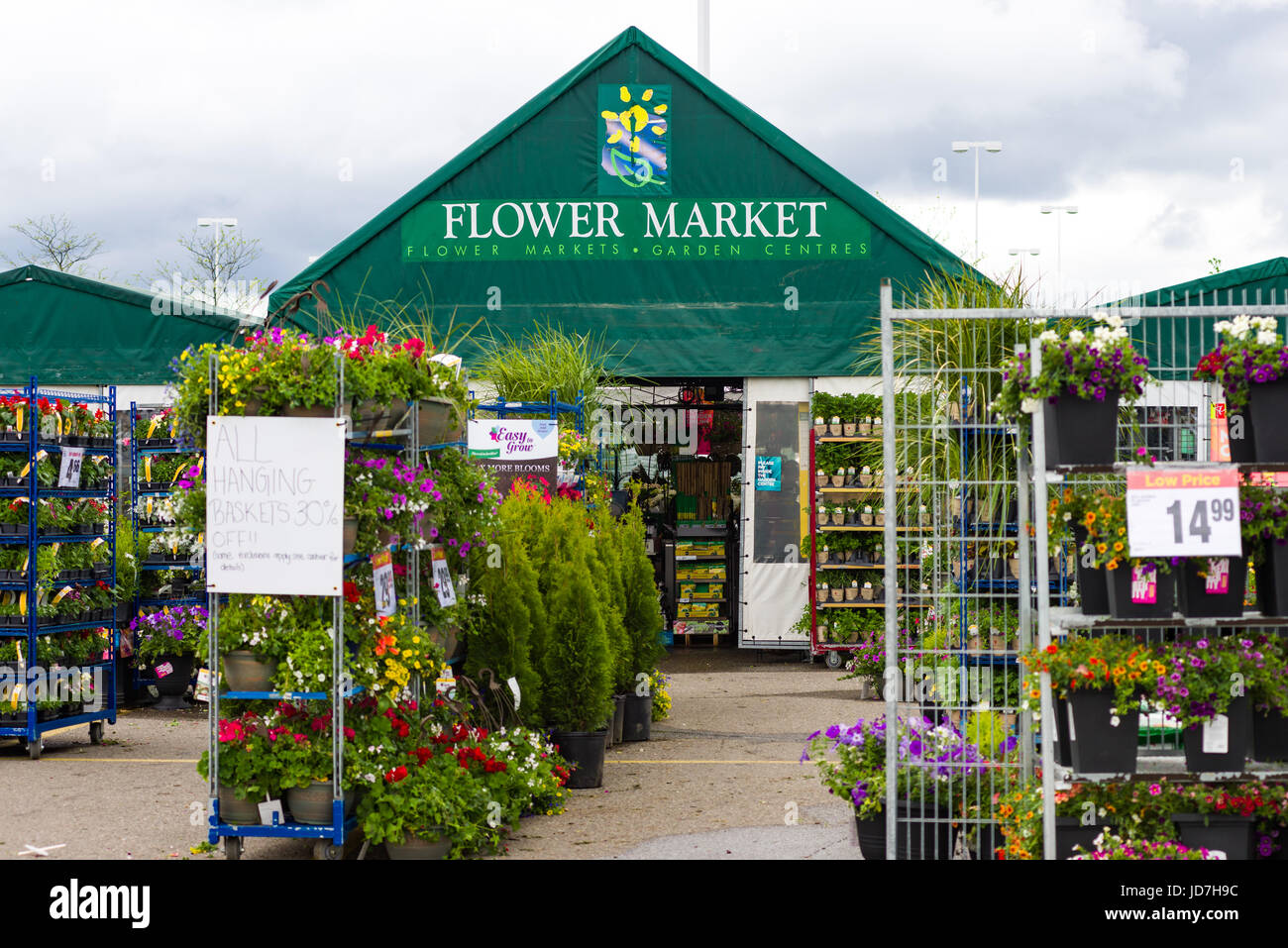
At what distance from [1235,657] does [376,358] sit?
3682 millimetres

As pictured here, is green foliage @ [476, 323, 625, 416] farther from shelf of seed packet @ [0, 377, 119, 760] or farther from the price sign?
the price sign

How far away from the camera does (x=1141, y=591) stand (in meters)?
4.64

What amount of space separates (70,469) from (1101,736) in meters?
6.88

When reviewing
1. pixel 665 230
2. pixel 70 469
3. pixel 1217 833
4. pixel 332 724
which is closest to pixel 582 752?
pixel 332 724

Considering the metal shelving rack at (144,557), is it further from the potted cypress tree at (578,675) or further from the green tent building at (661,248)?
the potted cypress tree at (578,675)

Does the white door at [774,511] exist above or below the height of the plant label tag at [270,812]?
above

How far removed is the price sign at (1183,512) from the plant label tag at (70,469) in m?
6.90

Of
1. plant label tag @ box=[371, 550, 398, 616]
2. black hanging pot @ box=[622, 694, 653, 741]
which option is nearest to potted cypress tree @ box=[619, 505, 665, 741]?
black hanging pot @ box=[622, 694, 653, 741]

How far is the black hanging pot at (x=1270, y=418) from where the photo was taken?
4.71 m

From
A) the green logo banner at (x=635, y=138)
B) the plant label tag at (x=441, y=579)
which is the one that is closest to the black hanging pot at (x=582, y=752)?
the plant label tag at (x=441, y=579)

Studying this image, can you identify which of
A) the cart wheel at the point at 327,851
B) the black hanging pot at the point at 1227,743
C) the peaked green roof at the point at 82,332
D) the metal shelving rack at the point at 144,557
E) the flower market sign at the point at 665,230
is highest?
the flower market sign at the point at 665,230

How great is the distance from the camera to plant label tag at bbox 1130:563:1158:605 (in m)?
4.62

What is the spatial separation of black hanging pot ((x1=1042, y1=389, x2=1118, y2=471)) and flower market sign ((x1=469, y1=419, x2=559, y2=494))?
5019mm
